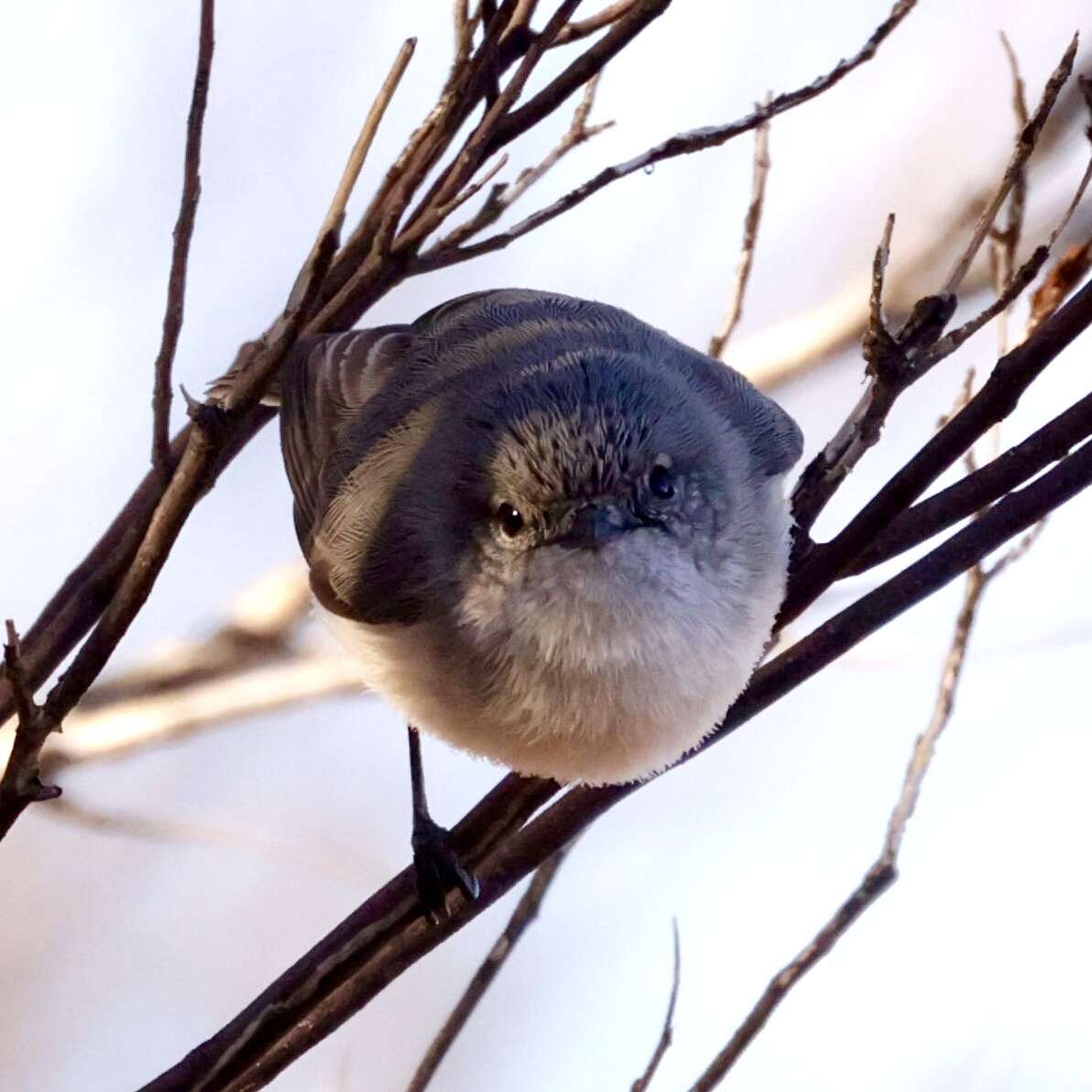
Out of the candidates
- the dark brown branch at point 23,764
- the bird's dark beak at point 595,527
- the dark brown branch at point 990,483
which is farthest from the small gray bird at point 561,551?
the dark brown branch at point 23,764

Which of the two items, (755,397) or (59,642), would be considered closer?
(59,642)

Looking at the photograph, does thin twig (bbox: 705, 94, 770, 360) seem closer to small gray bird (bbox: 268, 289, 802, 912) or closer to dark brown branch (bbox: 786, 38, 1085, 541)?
small gray bird (bbox: 268, 289, 802, 912)

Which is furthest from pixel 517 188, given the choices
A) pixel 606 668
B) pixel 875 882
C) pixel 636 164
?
pixel 875 882

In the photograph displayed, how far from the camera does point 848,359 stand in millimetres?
2201

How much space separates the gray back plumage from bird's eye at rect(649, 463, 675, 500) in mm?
45

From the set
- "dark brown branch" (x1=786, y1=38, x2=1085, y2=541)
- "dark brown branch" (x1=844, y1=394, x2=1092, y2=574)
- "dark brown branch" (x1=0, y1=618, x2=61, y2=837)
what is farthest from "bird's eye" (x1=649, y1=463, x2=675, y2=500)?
"dark brown branch" (x1=0, y1=618, x2=61, y2=837)

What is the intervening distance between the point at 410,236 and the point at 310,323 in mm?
109

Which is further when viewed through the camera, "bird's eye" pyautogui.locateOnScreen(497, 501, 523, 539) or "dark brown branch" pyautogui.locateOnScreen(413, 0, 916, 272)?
"bird's eye" pyautogui.locateOnScreen(497, 501, 523, 539)

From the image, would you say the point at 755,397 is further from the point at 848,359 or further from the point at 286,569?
the point at 286,569

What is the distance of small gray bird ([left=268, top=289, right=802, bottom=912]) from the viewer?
1219 mm

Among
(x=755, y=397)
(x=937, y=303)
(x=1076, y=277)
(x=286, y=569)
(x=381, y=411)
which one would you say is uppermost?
(x=286, y=569)

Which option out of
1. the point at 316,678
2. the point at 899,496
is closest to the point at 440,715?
the point at 899,496

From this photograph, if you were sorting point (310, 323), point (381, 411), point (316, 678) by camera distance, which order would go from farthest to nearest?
point (316, 678), point (381, 411), point (310, 323)

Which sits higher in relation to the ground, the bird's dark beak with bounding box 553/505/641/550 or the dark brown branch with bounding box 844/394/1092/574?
the bird's dark beak with bounding box 553/505/641/550
